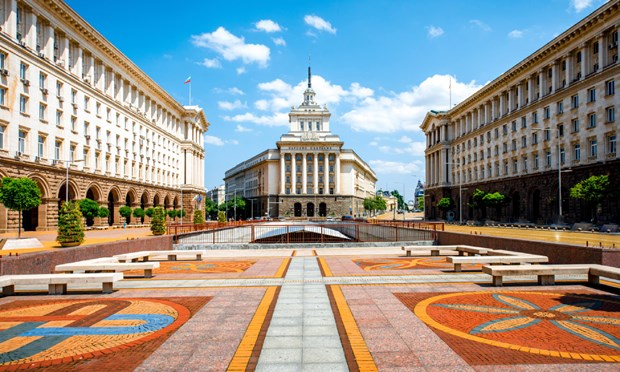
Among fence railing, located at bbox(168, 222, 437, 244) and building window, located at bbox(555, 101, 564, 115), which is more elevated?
building window, located at bbox(555, 101, 564, 115)

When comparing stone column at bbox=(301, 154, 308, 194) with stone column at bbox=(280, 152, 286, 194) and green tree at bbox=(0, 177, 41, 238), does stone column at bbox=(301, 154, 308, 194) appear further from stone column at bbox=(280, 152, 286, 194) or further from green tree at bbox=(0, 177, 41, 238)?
green tree at bbox=(0, 177, 41, 238)

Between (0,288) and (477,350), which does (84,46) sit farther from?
(477,350)

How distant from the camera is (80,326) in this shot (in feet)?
27.6

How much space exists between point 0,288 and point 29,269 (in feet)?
8.40

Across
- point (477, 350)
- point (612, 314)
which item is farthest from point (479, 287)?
point (477, 350)

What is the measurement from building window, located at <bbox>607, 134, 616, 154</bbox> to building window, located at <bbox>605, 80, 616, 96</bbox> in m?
4.19

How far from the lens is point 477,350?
6871 mm

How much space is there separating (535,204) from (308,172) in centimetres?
6734

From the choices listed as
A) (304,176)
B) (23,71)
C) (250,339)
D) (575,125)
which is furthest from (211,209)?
(250,339)

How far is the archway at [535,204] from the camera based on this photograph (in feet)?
181

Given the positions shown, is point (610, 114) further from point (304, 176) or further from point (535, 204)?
point (304, 176)

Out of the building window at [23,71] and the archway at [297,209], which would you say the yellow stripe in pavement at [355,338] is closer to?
the building window at [23,71]

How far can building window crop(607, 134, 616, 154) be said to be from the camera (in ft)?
134

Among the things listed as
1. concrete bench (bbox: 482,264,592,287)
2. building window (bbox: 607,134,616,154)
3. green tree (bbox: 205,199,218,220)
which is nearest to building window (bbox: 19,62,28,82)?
concrete bench (bbox: 482,264,592,287)
